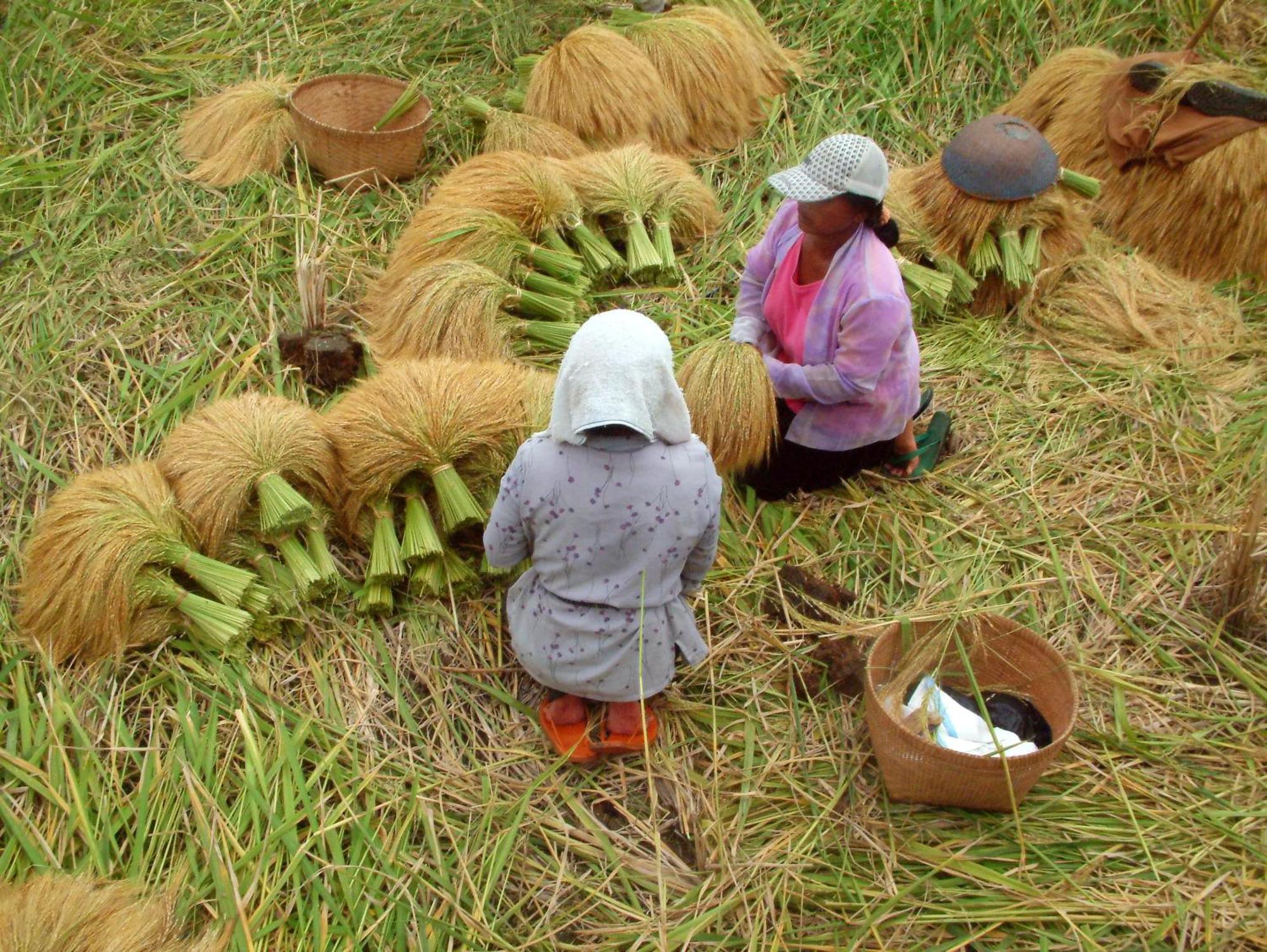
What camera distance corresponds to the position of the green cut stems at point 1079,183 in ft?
13.6

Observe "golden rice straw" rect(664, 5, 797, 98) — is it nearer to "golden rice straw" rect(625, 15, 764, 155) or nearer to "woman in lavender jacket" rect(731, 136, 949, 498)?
"golden rice straw" rect(625, 15, 764, 155)

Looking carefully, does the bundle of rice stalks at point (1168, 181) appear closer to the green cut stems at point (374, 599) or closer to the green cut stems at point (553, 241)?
the green cut stems at point (553, 241)

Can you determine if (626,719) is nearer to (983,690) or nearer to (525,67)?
(983,690)

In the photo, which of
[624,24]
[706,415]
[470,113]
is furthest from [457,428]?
[624,24]

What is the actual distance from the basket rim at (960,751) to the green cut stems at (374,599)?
48.6 inches

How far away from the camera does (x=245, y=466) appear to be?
2.83 m

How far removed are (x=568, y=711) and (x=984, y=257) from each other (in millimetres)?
2310

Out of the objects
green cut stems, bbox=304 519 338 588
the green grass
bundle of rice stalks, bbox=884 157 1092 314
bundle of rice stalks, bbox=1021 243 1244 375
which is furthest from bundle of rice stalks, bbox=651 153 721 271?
green cut stems, bbox=304 519 338 588

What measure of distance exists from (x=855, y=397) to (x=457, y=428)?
1.08 m

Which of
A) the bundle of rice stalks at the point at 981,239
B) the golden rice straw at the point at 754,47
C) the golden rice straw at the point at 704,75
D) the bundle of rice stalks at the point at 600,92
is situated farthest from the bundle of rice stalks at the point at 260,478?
the golden rice straw at the point at 754,47

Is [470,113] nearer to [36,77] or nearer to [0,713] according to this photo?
[36,77]

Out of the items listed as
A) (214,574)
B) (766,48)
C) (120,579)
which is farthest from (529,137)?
(120,579)

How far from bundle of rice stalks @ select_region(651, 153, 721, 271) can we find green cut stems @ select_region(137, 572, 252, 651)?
1.97m

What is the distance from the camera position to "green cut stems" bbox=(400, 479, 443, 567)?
2908 mm
